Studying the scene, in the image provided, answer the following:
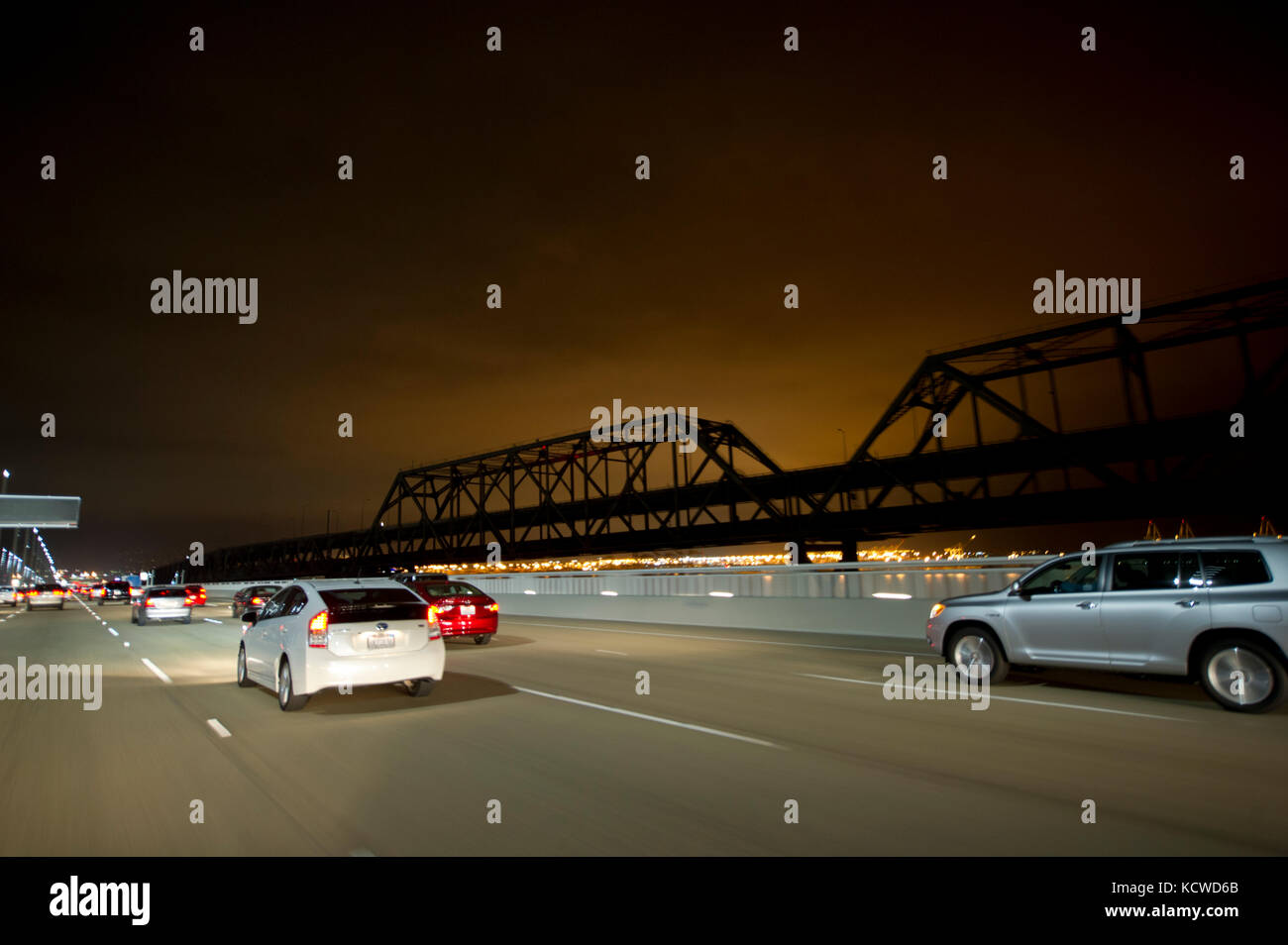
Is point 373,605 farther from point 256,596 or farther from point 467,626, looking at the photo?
point 256,596

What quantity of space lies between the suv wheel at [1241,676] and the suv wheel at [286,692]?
34.1ft

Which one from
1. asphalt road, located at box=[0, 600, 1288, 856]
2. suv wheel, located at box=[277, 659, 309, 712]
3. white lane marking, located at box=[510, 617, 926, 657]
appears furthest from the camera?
white lane marking, located at box=[510, 617, 926, 657]

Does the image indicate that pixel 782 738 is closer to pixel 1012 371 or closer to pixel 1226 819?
pixel 1226 819

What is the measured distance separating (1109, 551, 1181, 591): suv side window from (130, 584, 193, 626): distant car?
29.6 meters

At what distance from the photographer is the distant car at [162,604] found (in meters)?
28.9

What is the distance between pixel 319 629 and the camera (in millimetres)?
9703

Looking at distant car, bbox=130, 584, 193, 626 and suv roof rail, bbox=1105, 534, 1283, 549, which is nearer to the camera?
suv roof rail, bbox=1105, 534, 1283, 549

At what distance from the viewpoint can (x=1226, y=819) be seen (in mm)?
5316

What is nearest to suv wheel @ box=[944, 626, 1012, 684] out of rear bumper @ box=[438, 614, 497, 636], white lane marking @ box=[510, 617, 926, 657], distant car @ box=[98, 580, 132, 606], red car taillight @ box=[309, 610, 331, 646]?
white lane marking @ box=[510, 617, 926, 657]

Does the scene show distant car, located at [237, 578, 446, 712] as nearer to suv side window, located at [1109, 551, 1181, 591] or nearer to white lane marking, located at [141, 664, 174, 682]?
white lane marking, located at [141, 664, 174, 682]

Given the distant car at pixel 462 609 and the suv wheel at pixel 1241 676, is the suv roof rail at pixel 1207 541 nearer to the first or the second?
the suv wheel at pixel 1241 676

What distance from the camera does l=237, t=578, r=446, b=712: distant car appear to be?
31.7ft

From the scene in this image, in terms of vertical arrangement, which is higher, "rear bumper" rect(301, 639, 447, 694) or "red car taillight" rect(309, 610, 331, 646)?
"red car taillight" rect(309, 610, 331, 646)
